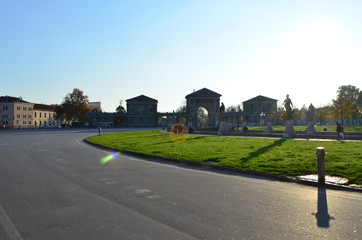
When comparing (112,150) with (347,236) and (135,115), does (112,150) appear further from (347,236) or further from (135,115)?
(135,115)

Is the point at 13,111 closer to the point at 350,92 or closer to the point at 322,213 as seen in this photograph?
the point at 322,213

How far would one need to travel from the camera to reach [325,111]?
9288cm

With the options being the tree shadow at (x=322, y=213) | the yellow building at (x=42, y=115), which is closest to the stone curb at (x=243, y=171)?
the tree shadow at (x=322, y=213)

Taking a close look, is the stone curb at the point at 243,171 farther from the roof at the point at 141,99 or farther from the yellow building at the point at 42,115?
the yellow building at the point at 42,115

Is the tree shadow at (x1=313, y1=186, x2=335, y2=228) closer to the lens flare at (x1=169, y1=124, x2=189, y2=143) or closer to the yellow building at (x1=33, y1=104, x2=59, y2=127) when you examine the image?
the lens flare at (x1=169, y1=124, x2=189, y2=143)

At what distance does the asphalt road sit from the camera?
446 cm

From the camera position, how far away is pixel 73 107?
10200 centimetres

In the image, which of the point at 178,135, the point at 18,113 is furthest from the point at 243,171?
the point at 18,113

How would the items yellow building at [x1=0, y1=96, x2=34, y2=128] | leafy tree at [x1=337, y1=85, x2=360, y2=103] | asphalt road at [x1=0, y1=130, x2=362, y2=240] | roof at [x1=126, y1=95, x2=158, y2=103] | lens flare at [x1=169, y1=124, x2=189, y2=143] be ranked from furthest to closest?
1. leafy tree at [x1=337, y1=85, x2=360, y2=103]
2. roof at [x1=126, y1=95, x2=158, y2=103]
3. yellow building at [x1=0, y1=96, x2=34, y2=128]
4. lens flare at [x1=169, y1=124, x2=189, y2=143]
5. asphalt road at [x1=0, y1=130, x2=362, y2=240]

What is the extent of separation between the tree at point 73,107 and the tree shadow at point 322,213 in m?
103

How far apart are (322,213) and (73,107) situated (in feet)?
344

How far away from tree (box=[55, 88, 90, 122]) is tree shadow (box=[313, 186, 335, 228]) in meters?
103

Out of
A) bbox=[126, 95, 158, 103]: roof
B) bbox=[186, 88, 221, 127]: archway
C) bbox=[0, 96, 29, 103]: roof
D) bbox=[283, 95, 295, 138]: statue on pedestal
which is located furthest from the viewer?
bbox=[0, 96, 29, 103]: roof

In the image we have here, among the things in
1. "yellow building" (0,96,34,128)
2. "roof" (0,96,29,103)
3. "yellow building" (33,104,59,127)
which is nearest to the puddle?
"yellow building" (0,96,34,128)
